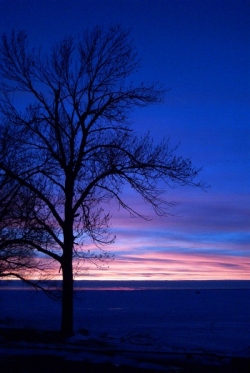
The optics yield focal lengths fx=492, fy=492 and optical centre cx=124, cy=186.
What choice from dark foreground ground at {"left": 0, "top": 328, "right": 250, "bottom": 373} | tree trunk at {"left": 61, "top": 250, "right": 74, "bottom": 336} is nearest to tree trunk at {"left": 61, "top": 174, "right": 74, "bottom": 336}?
tree trunk at {"left": 61, "top": 250, "right": 74, "bottom": 336}

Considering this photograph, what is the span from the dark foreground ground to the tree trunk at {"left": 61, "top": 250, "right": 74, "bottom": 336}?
3494 millimetres

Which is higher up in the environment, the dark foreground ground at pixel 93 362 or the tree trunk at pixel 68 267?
the tree trunk at pixel 68 267

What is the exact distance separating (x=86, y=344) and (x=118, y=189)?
232 inches

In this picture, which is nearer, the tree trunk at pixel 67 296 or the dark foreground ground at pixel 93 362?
the dark foreground ground at pixel 93 362

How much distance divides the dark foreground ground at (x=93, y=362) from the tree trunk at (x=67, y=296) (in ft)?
11.5

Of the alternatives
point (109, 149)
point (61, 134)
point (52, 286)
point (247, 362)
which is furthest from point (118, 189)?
point (247, 362)

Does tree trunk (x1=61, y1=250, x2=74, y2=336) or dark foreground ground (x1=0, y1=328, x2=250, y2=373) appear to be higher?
tree trunk (x1=61, y1=250, x2=74, y2=336)

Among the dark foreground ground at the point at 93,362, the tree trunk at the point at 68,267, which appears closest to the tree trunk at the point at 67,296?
the tree trunk at the point at 68,267

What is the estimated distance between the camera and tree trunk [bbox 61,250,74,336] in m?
16.5

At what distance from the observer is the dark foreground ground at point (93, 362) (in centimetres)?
1005

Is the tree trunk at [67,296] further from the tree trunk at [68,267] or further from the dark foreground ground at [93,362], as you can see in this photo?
the dark foreground ground at [93,362]

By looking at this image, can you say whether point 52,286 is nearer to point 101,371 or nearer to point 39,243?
point 39,243

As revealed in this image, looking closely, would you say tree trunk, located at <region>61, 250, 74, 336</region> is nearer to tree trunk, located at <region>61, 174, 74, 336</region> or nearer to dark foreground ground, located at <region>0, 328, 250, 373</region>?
tree trunk, located at <region>61, 174, 74, 336</region>

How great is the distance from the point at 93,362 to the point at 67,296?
20.3 feet
